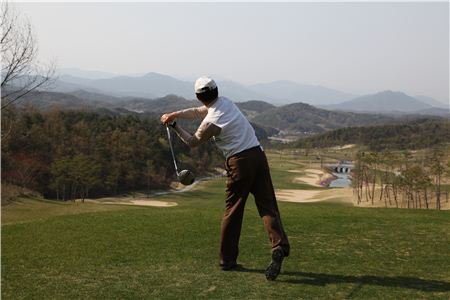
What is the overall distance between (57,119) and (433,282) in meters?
96.1

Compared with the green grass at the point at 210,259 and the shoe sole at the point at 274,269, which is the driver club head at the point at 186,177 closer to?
the green grass at the point at 210,259

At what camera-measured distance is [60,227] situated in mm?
9484

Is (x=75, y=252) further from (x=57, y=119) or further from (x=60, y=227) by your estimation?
(x=57, y=119)

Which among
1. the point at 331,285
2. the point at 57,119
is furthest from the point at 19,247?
the point at 57,119

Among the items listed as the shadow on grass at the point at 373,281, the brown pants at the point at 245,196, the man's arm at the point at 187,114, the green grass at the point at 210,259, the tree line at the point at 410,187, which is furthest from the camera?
the tree line at the point at 410,187

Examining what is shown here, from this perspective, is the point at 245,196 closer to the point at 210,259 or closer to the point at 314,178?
the point at 210,259

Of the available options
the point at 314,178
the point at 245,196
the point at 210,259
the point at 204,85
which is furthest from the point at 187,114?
the point at 314,178

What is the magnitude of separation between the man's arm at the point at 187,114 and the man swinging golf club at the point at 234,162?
14 millimetres

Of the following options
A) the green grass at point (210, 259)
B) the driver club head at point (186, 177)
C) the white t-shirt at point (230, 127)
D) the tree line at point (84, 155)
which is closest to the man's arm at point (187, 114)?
the white t-shirt at point (230, 127)

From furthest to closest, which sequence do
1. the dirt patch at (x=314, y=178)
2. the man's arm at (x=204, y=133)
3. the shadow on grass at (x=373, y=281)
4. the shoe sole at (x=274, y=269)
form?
the dirt patch at (x=314, y=178)
the man's arm at (x=204, y=133)
the shoe sole at (x=274, y=269)
the shadow on grass at (x=373, y=281)

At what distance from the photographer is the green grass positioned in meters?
5.30

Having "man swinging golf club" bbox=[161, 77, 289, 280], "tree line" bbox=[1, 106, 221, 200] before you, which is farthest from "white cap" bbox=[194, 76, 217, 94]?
"tree line" bbox=[1, 106, 221, 200]

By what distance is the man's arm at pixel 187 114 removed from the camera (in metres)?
6.31

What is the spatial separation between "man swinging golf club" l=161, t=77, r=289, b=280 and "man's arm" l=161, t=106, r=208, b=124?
14 mm
